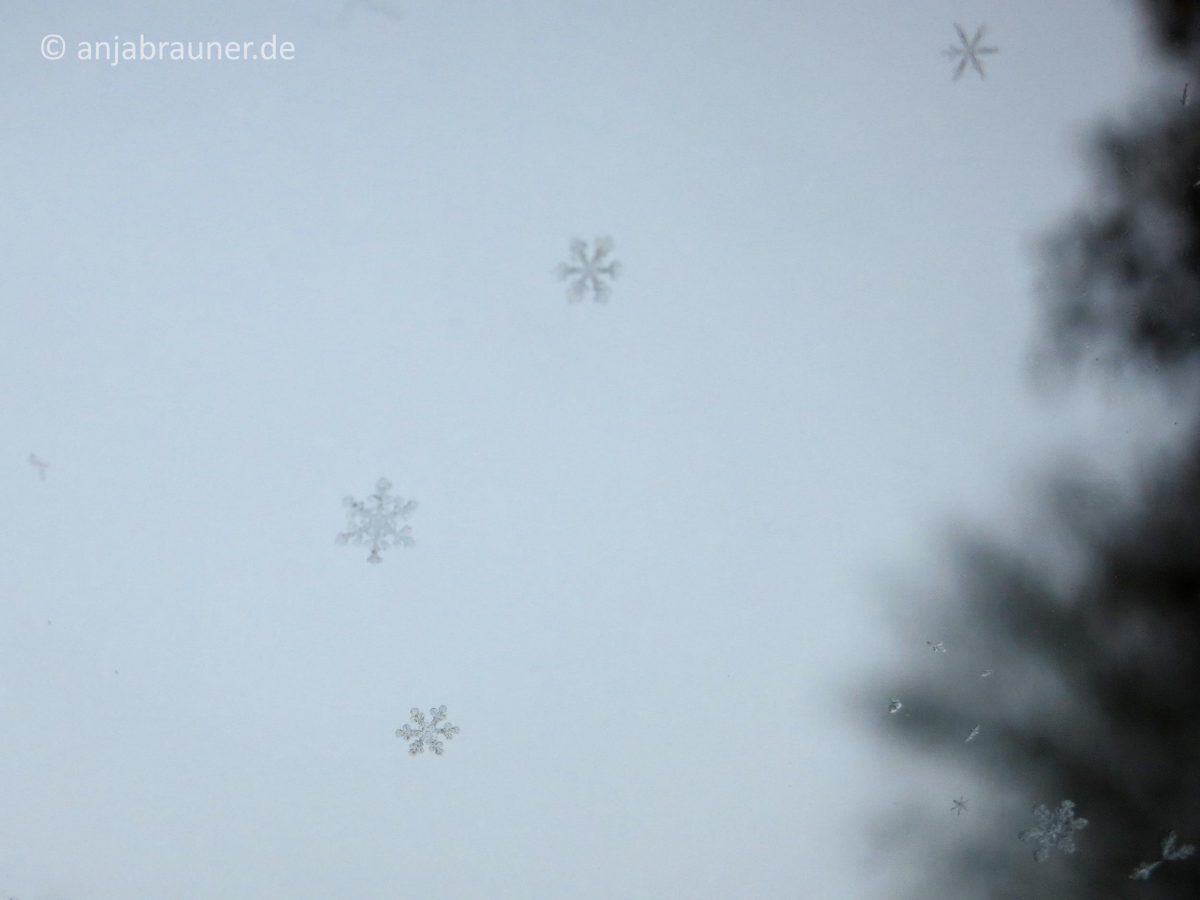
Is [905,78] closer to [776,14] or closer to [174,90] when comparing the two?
[776,14]

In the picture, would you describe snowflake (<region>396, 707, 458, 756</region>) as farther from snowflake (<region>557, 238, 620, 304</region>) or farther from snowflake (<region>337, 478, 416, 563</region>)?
snowflake (<region>557, 238, 620, 304</region>)

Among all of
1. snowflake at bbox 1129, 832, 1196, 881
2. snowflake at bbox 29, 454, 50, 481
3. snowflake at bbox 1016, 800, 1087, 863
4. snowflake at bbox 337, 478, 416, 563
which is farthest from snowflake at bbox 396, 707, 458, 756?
snowflake at bbox 1129, 832, 1196, 881

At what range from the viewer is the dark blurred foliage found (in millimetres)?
718

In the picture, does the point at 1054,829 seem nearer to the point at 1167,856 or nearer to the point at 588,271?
the point at 1167,856

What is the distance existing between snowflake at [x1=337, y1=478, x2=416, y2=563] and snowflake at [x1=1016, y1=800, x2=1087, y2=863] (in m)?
0.69

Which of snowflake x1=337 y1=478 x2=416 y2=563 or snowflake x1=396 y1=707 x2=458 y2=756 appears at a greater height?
snowflake x1=337 y1=478 x2=416 y2=563

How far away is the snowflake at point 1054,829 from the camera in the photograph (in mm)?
764

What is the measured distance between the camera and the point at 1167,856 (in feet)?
2.49

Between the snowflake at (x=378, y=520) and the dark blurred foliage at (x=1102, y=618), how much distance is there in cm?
52

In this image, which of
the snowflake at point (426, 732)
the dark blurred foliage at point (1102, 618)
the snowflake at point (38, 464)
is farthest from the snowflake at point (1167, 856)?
the snowflake at point (38, 464)

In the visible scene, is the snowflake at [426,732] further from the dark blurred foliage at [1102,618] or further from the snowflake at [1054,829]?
the snowflake at [1054,829]

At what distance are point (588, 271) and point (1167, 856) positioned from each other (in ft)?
2.68

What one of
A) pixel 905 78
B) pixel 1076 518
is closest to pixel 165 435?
pixel 905 78

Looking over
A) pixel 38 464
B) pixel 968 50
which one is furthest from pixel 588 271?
pixel 38 464
